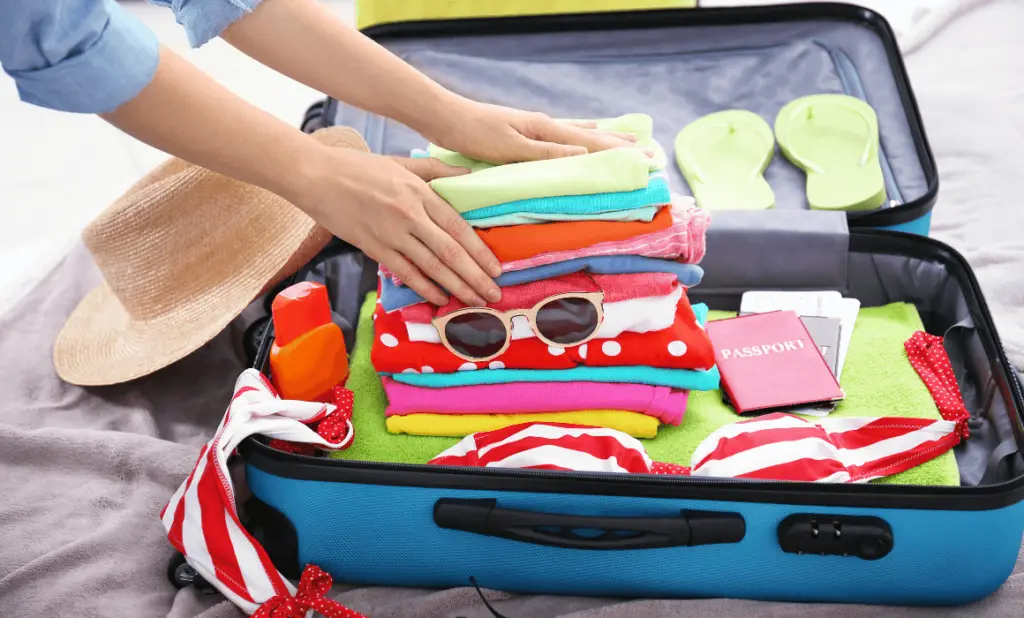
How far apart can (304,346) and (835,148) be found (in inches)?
32.1

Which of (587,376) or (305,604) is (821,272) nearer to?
(587,376)

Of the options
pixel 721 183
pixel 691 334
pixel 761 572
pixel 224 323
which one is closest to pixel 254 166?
pixel 224 323

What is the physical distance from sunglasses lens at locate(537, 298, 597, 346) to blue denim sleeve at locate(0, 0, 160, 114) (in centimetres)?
42

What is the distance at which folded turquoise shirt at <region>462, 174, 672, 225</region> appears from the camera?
0.94 meters

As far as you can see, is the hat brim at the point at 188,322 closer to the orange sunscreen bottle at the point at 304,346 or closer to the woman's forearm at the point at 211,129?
the orange sunscreen bottle at the point at 304,346

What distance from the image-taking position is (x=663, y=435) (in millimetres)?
1033

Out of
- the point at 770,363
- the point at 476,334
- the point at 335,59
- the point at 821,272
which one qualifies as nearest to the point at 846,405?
the point at 770,363

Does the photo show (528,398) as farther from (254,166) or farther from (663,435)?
(254,166)

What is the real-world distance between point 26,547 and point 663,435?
0.68 m

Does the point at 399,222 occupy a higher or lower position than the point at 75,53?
lower

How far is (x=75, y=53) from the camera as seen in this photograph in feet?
2.46

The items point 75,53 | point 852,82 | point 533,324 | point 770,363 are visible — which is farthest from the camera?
point 852,82

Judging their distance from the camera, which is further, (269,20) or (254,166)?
(269,20)

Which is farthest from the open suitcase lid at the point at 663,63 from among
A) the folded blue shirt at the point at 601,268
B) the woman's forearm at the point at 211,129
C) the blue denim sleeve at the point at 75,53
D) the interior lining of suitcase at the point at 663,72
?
the blue denim sleeve at the point at 75,53
